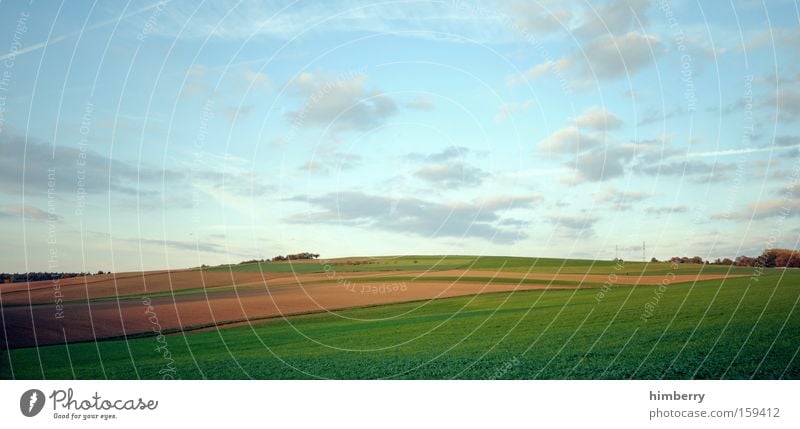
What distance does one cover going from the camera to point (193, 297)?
20062 mm

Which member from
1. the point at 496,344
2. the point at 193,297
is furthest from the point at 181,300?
the point at 496,344

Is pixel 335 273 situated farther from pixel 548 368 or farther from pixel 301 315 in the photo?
pixel 548 368

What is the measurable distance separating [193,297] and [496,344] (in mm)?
9813

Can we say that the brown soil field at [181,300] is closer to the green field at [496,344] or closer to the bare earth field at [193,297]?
the bare earth field at [193,297]

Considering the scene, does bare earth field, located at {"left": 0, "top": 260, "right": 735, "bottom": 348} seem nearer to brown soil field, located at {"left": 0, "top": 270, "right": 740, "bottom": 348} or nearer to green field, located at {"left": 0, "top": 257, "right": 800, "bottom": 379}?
brown soil field, located at {"left": 0, "top": 270, "right": 740, "bottom": 348}

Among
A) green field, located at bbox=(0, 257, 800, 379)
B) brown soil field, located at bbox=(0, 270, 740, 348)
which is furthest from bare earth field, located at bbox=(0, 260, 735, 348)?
green field, located at bbox=(0, 257, 800, 379)

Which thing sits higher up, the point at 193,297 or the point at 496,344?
the point at 193,297

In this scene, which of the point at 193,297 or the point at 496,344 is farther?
the point at 193,297

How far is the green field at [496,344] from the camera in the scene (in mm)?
13695

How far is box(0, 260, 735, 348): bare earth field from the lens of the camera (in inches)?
682

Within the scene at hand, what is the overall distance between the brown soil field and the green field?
25.9 inches

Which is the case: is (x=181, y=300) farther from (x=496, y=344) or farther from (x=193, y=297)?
(x=496, y=344)
